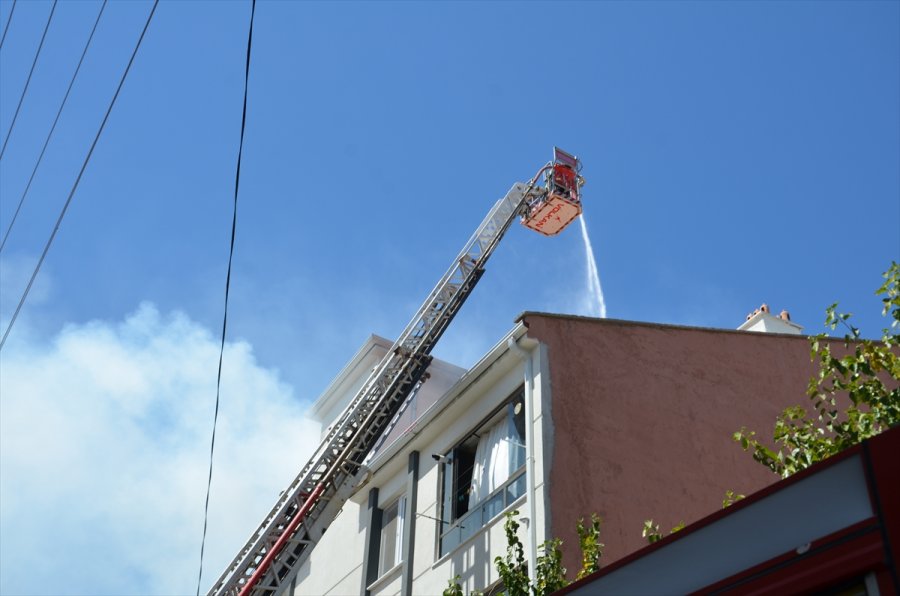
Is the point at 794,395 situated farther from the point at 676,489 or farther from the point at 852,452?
the point at 852,452

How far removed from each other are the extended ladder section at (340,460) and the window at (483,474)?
2193mm

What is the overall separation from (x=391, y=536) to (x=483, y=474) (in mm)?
3199

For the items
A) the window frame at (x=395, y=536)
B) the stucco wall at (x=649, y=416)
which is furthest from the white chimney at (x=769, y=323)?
the window frame at (x=395, y=536)

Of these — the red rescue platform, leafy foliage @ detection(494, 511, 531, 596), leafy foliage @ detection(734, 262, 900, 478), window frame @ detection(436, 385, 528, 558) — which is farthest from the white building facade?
the red rescue platform

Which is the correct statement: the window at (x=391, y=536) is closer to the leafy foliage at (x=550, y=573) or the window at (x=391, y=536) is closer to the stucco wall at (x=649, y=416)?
the stucco wall at (x=649, y=416)

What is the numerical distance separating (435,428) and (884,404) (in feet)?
25.6

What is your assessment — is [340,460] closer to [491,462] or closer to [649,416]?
[491,462]

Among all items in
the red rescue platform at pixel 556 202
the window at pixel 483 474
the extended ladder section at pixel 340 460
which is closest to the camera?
the window at pixel 483 474

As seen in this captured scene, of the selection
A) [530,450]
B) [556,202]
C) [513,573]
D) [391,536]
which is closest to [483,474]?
[530,450]

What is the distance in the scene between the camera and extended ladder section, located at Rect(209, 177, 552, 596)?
16.5m

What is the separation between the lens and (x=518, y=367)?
583 inches

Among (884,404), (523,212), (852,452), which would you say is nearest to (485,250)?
(523,212)

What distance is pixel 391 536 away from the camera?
17359mm

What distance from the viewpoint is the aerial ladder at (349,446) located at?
1655cm
